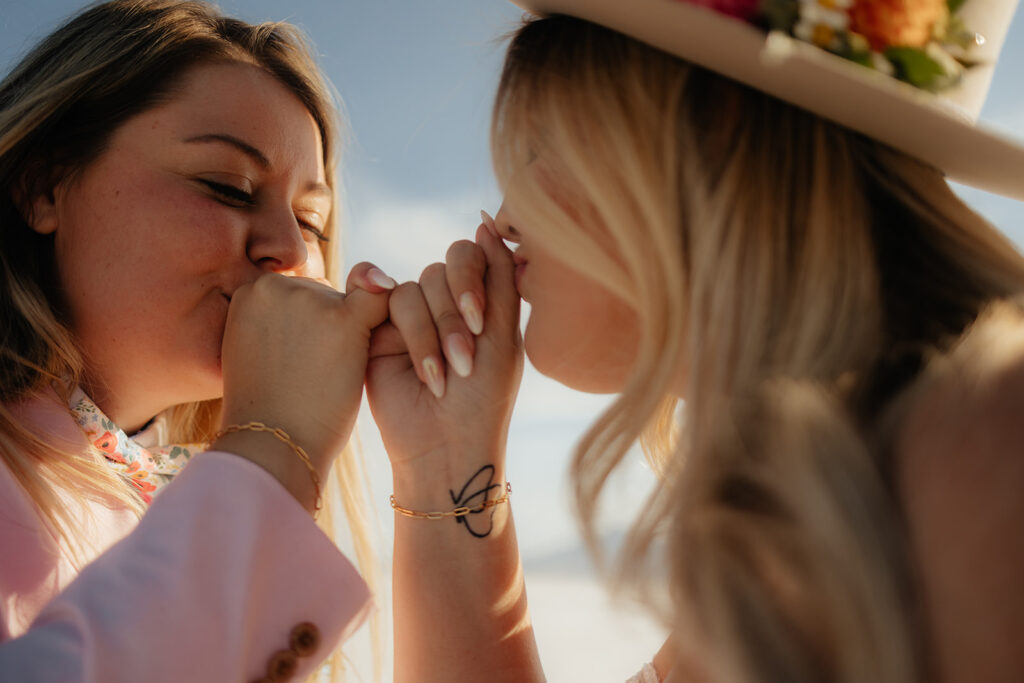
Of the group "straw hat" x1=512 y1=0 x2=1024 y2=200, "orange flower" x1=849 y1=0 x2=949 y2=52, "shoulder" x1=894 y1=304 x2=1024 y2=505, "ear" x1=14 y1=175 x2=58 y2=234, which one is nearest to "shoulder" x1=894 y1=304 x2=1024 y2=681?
"shoulder" x1=894 y1=304 x2=1024 y2=505

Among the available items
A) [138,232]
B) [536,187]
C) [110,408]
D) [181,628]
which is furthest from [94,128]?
[181,628]

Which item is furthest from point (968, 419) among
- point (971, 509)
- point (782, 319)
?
point (782, 319)

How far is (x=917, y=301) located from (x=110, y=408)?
1.98 m

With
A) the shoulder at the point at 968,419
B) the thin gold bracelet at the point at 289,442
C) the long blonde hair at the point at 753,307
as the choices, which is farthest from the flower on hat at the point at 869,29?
the thin gold bracelet at the point at 289,442

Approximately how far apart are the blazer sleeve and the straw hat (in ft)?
3.70

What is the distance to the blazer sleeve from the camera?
3.83 ft

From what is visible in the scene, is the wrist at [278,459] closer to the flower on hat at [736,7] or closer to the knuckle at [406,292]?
the knuckle at [406,292]

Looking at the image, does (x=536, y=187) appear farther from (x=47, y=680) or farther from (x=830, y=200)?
(x=47, y=680)

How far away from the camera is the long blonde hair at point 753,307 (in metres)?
1.03

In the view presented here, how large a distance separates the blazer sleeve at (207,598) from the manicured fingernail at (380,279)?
25.0 inches

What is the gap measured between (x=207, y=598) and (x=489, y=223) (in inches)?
45.2

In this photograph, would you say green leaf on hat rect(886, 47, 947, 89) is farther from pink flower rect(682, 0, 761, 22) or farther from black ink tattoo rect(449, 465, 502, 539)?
black ink tattoo rect(449, 465, 502, 539)

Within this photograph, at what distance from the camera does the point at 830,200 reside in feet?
4.45

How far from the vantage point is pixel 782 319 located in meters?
1.29
